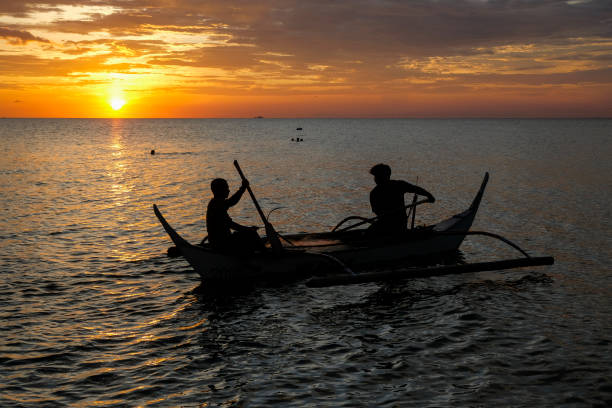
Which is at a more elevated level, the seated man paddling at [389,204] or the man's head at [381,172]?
the man's head at [381,172]

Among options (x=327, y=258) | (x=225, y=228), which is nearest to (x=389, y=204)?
(x=327, y=258)

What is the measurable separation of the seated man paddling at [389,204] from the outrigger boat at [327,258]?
1.00 ft

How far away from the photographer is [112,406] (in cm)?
727

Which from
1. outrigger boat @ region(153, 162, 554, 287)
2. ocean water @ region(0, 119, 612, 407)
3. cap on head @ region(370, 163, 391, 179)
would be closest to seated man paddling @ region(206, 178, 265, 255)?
outrigger boat @ region(153, 162, 554, 287)

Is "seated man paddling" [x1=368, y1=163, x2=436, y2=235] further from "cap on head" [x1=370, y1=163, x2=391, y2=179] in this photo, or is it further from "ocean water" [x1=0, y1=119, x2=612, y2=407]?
"ocean water" [x1=0, y1=119, x2=612, y2=407]

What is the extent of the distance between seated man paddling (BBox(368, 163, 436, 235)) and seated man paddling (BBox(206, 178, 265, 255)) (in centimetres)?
343

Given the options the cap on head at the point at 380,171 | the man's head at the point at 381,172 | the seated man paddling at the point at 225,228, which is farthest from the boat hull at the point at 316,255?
the cap on head at the point at 380,171

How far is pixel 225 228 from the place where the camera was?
12148 mm

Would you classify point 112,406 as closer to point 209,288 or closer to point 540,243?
point 209,288

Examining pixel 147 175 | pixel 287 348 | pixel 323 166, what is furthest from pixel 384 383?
pixel 323 166

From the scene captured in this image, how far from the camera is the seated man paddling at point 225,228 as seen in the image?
1188 cm

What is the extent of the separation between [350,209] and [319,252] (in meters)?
12.4

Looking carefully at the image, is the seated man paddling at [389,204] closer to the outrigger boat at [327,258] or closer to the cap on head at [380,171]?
the cap on head at [380,171]

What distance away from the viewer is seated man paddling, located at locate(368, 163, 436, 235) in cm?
1362
